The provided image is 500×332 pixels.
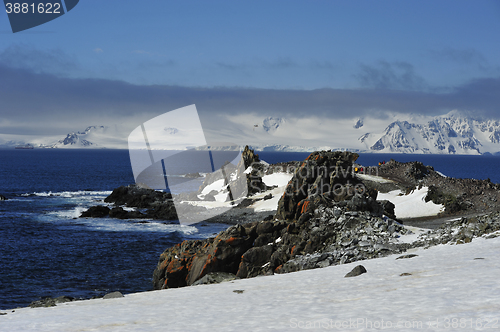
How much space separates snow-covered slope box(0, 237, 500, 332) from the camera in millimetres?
9664

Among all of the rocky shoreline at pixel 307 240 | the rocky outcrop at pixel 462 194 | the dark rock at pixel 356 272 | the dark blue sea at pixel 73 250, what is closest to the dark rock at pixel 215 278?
the rocky shoreline at pixel 307 240

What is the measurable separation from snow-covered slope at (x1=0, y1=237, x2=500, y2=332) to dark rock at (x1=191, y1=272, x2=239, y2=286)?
5.53m

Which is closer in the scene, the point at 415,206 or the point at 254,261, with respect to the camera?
the point at 254,261

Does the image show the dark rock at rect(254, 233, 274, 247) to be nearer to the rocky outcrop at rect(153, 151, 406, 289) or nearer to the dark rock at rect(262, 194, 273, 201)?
the rocky outcrop at rect(153, 151, 406, 289)

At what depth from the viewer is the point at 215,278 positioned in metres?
23.1

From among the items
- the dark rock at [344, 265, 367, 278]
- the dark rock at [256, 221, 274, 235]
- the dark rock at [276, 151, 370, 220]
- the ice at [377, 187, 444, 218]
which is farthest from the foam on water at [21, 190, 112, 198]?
the dark rock at [344, 265, 367, 278]

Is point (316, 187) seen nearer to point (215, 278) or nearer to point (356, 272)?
point (215, 278)

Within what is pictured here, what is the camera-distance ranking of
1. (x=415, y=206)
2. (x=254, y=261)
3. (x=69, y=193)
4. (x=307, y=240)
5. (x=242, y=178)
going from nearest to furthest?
(x=254, y=261), (x=307, y=240), (x=415, y=206), (x=242, y=178), (x=69, y=193)

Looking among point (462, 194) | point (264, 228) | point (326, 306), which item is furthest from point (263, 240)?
point (462, 194)

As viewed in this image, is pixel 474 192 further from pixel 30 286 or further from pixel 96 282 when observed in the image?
pixel 30 286

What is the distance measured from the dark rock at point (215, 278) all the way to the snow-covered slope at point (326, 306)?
5530mm

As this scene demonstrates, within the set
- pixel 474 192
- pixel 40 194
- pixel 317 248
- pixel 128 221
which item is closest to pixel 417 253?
pixel 317 248

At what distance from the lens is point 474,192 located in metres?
47.2

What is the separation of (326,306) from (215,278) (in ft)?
40.6
